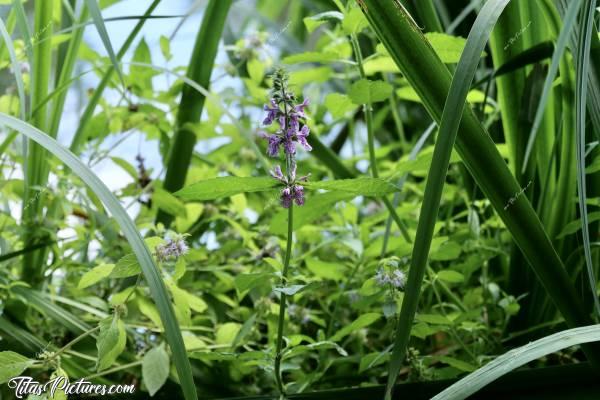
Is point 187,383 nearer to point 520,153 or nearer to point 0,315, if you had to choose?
point 0,315

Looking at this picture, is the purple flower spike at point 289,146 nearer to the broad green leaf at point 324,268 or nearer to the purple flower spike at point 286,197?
the purple flower spike at point 286,197

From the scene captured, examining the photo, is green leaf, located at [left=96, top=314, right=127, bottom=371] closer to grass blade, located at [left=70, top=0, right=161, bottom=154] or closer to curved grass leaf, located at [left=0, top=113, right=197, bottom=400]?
curved grass leaf, located at [left=0, top=113, right=197, bottom=400]

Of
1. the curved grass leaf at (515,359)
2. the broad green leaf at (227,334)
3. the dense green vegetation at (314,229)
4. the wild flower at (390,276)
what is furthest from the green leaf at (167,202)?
the curved grass leaf at (515,359)

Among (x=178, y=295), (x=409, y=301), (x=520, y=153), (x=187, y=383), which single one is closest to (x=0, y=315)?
(x=178, y=295)

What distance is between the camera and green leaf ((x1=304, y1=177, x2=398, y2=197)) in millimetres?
484

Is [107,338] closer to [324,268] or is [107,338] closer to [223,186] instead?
[223,186]

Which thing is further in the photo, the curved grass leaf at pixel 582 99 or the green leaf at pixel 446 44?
the green leaf at pixel 446 44

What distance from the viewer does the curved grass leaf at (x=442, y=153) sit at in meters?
0.44

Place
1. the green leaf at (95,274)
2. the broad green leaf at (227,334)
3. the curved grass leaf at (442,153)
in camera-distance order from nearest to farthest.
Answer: the curved grass leaf at (442,153)
the green leaf at (95,274)
the broad green leaf at (227,334)

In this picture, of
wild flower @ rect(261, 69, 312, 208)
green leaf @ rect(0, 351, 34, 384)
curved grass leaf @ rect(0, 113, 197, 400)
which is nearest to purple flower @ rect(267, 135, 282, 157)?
wild flower @ rect(261, 69, 312, 208)

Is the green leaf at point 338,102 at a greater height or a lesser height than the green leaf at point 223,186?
greater

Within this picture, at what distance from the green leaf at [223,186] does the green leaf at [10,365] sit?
0.15 meters

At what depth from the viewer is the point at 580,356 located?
2.32 ft

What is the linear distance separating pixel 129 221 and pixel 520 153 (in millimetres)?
396
